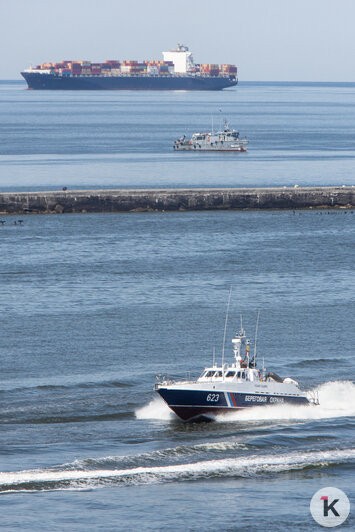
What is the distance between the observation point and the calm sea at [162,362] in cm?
2695

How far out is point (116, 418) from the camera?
33.1m

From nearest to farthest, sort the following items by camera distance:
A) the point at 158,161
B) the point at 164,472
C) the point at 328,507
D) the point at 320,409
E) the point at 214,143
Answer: the point at 328,507
the point at 164,472
the point at 320,409
the point at 158,161
the point at 214,143

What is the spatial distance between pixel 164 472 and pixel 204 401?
4647 millimetres

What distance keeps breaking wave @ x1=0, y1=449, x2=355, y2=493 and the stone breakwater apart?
60.3 meters

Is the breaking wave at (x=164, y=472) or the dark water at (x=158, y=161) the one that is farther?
the dark water at (x=158, y=161)

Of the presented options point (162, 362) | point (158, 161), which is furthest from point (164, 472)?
point (158, 161)

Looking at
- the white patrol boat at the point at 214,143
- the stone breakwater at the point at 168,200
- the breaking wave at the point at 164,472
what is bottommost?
the breaking wave at the point at 164,472

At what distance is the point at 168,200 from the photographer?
88875mm

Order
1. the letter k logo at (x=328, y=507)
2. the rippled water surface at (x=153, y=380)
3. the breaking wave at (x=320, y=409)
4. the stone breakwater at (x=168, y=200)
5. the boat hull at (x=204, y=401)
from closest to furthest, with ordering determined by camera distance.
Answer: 1. the letter k logo at (x=328, y=507)
2. the rippled water surface at (x=153, y=380)
3. the boat hull at (x=204, y=401)
4. the breaking wave at (x=320, y=409)
5. the stone breakwater at (x=168, y=200)

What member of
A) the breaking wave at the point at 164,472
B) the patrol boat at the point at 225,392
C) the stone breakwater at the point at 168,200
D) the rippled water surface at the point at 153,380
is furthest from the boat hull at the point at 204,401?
the stone breakwater at the point at 168,200

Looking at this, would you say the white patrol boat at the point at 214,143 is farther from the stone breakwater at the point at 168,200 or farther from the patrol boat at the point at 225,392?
the patrol boat at the point at 225,392

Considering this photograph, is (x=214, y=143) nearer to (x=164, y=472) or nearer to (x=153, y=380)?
(x=153, y=380)

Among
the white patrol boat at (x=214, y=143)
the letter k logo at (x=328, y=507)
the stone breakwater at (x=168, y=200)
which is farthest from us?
the white patrol boat at (x=214, y=143)

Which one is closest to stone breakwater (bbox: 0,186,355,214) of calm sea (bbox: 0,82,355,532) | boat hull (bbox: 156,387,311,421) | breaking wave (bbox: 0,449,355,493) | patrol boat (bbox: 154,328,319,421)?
calm sea (bbox: 0,82,355,532)
